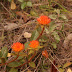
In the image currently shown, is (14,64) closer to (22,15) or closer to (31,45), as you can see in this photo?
(31,45)

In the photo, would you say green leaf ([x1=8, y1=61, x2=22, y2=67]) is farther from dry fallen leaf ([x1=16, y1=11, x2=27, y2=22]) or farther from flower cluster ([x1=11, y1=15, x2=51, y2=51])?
dry fallen leaf ([x1=16, y1=11, x2=27, y2=22])

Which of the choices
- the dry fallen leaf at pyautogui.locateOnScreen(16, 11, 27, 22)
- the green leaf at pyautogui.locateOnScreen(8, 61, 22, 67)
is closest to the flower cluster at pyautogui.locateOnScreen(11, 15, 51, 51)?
the green leaf at pyautogui.locateOnScreen(8, 61, 22, 67)

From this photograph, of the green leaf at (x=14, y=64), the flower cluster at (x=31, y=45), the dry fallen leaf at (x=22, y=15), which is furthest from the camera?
the dry fallen leaf at (x=22, y=15)

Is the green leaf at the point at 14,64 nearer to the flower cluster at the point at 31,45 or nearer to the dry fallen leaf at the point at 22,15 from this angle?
Answer: the flower cluster at the point at 31,45

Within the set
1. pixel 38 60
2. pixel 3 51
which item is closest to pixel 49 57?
pixel 38 60

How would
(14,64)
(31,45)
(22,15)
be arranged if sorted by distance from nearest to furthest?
(31,45) < (14,64) < (22,15)

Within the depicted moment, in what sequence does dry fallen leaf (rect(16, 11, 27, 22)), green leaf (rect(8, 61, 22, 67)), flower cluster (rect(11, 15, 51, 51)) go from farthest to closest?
dry fallen leaf (rect(16, 11, 27, 22)) → green leaf (rect(8, 61, 22, 67)) → flower cluster (rect(11, 15, 51, 51))

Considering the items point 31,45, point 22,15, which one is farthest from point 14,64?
point 22,15

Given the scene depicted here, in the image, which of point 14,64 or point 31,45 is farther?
point 14,64

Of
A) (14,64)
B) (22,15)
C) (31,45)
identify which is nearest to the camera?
(31,45)

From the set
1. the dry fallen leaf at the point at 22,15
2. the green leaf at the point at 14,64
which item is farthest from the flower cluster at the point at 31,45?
the dry fallen leaf at the point at 22,15

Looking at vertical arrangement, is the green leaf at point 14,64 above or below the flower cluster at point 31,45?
below

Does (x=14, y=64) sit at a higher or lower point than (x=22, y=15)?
lower

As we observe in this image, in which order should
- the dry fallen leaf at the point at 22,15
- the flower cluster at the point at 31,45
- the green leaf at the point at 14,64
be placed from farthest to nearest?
the dry fallen leaf at the point at 22,15
the green leaf at the point at 14,64
the flower cluster at the point at 31,45
